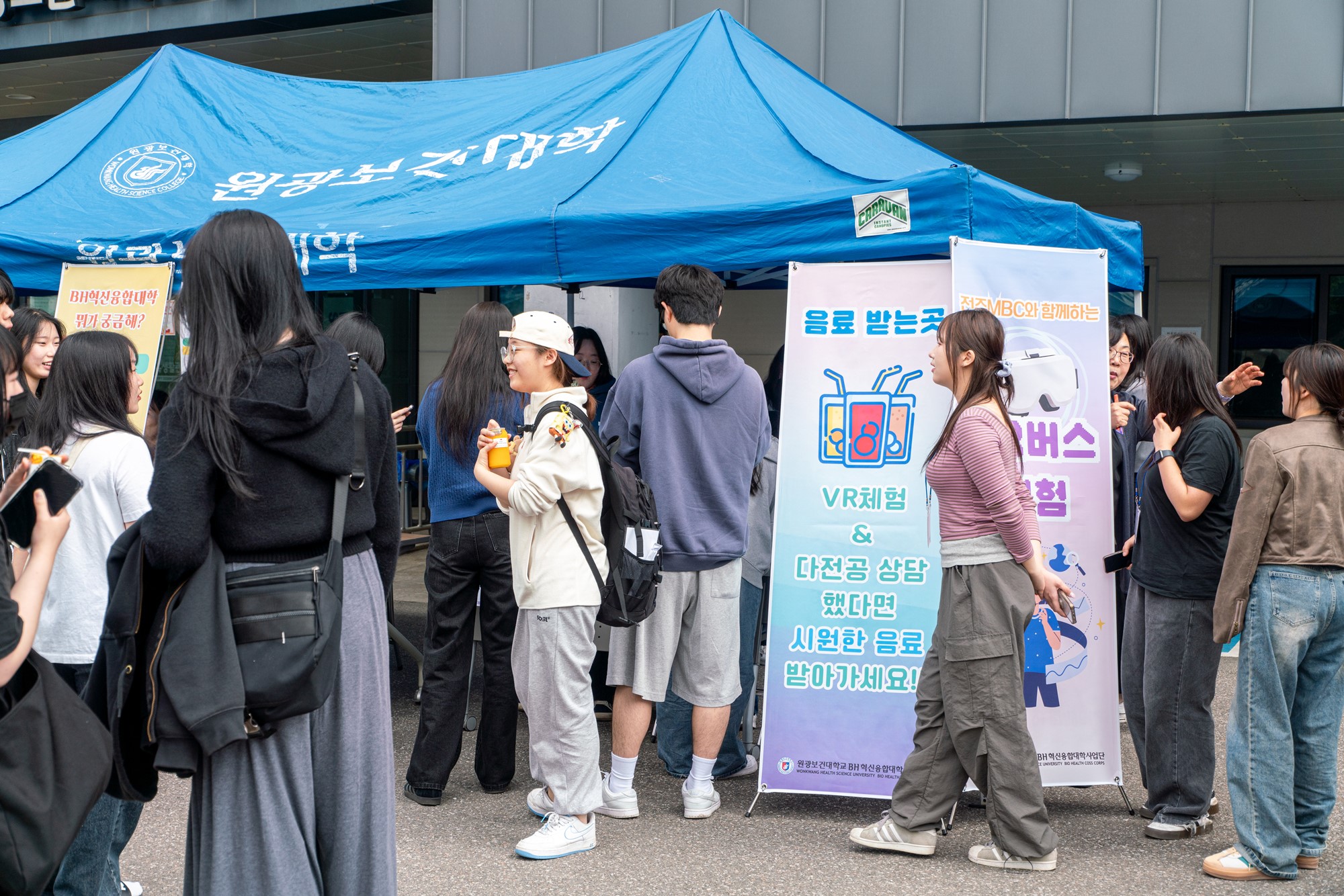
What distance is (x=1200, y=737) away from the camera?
401 cm

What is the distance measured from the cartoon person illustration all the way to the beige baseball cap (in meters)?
1.89

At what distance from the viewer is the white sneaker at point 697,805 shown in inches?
168

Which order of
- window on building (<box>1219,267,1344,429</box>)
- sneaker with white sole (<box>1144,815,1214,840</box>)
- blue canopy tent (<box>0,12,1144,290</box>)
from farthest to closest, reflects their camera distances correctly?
window on building (<box>1219,267,1344,429</box>), blue canopy tent (<box>0,12,1144,290</box>), sneaker with white sole (<box>1144,815,1214,840</box>)

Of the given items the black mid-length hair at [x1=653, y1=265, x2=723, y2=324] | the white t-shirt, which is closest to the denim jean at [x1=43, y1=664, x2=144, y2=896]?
the white t-shirt

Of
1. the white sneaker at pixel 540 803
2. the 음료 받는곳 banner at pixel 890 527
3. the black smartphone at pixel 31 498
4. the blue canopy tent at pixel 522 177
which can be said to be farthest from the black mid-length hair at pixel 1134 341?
the black smartphone at pixel 31 498

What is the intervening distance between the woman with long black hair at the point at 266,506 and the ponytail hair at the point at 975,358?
→ 202 centimetres

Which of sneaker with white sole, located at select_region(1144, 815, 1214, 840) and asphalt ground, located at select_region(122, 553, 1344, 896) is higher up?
sneaker with white sole, located at select_region(1144, 815, 1214, 840)

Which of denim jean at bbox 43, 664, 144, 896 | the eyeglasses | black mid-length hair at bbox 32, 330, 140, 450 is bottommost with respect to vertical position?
denim jean at bbox 43, 664, 144, 896

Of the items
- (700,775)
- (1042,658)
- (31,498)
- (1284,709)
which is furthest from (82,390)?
(1284,709)

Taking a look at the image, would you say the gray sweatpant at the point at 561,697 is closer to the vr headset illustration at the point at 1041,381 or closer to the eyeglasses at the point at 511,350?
the eyeglasses at the point at 511,350

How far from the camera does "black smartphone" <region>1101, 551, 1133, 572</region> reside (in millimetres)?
4285

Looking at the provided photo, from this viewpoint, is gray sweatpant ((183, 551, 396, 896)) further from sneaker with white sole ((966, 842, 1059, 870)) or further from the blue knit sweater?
sneaker with white sole ((966, 842, 1059, 870))

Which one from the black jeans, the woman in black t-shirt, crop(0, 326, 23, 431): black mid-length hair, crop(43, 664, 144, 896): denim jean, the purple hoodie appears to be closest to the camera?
crop(0, 326, 23, 431): black mid-length hair

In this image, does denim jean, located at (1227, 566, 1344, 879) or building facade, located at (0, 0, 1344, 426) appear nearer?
denim jean, located at (1227, 566, 1344, 879)
